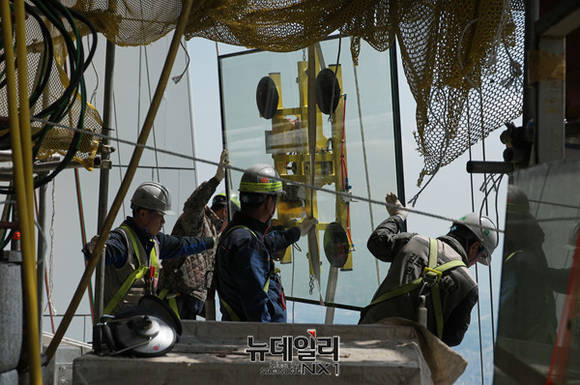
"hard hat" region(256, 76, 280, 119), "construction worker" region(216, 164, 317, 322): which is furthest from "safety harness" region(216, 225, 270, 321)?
"hard hat" region(256, 76, 280, 119)

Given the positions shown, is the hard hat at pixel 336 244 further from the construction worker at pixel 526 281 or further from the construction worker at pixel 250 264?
the construction worker at pixel 526 281

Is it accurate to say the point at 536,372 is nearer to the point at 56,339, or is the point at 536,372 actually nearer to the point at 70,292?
the point at 56,339

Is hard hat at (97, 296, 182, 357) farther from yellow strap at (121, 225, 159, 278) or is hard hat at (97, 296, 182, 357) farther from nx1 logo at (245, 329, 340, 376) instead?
yellow strap at (121, 225, 159, 278)

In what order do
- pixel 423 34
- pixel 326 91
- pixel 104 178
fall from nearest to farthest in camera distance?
pixel 423 34
pixel 104 178
pixel 326 91

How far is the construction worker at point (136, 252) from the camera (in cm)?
408

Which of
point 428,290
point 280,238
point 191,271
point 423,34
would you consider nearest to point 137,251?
point 280,238

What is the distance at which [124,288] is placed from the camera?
4.09m

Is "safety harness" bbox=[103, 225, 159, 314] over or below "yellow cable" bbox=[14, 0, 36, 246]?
below

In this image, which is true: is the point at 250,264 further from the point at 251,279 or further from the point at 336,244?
the point at 336,244

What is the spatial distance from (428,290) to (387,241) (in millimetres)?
577

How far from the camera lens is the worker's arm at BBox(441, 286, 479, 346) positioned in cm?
342

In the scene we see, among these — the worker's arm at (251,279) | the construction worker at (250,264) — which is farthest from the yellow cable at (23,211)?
the worker's arm at (251,279)

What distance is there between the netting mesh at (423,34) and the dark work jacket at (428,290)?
1.59 feet

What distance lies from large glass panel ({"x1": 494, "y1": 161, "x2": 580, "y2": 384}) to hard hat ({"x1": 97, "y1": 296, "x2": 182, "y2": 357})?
1.05 meters
